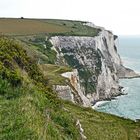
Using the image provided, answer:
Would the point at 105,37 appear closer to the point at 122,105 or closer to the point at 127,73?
the point at 127,73

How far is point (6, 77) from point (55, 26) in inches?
4444

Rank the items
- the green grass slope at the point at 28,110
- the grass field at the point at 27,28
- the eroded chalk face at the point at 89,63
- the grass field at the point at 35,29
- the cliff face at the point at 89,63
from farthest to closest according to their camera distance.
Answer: the grass field at the point at 35,29 < the grass field at the point at 27,28 < the eroded chalk face at the point at 89,63 < the cliff face at the point at 89,63 < the green grass slope at the point at 28,110

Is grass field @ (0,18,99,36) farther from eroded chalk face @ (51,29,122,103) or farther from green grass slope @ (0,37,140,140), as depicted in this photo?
green grass slope @ (0,37,140,140)

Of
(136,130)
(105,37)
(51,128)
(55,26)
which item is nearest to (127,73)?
(105,37)

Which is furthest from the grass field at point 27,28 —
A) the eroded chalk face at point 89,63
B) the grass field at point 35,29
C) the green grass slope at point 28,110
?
the green grass slope at point 28,110

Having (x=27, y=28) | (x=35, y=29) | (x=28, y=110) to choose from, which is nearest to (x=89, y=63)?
(x=35, y=29)

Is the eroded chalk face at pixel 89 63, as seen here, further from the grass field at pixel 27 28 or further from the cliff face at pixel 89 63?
the grass field at pixel 27 28

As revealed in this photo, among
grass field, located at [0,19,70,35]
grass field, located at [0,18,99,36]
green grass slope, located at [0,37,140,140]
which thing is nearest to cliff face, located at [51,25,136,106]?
grass field, located at [0,18,99,36]

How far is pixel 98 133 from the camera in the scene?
108 feet

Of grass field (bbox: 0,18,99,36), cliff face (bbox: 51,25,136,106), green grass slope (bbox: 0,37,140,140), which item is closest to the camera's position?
green grass slope (bbox: 0,37,140,140)

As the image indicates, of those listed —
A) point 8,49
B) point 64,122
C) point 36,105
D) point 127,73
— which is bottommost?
point 127,73

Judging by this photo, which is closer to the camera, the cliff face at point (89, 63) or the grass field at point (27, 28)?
the cliff face at point (89, 63)

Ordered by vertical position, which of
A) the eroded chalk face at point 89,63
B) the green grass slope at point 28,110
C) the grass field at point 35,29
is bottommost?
the eroded chalk face at point 89,63

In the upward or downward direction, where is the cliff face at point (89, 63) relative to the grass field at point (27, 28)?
downward
